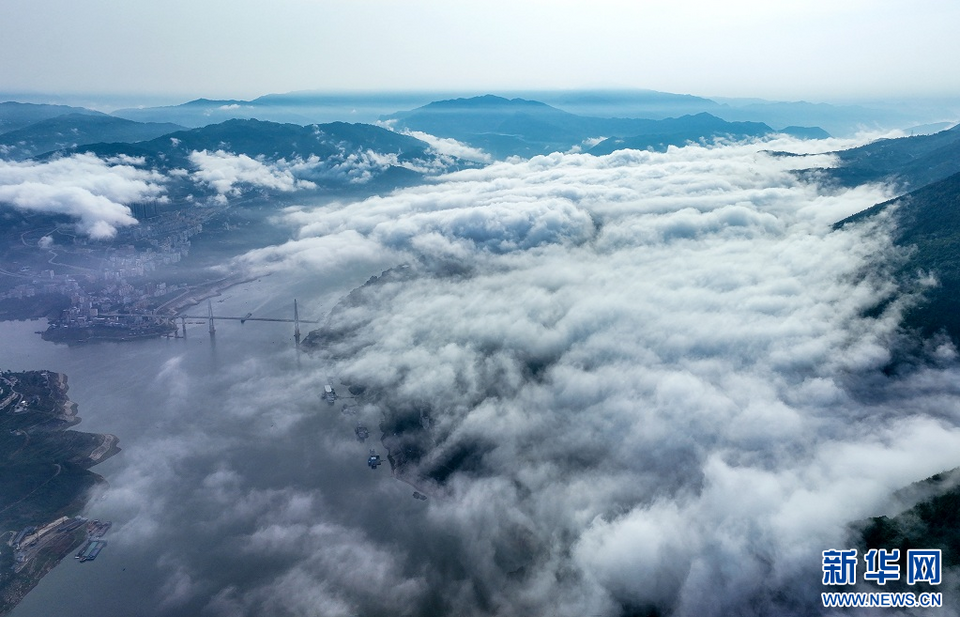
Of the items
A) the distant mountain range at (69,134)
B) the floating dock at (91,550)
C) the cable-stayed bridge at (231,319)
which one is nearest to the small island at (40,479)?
the floating dock at (91,550)

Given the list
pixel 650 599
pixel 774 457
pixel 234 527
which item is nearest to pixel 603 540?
pixel 650 599

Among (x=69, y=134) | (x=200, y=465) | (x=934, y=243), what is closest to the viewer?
(x=200, y=465)

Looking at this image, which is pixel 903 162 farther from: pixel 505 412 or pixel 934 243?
pixel 505 412

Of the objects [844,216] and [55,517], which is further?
[844,216]

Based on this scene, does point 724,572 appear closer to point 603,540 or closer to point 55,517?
point 603,540

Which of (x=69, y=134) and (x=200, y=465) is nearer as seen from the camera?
(x=200, y=465)

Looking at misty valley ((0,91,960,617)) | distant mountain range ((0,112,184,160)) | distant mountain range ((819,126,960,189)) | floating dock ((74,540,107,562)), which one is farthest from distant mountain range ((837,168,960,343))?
distant mountain range ((0,112,184,160))

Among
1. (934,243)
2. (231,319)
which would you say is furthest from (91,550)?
(934,243)
